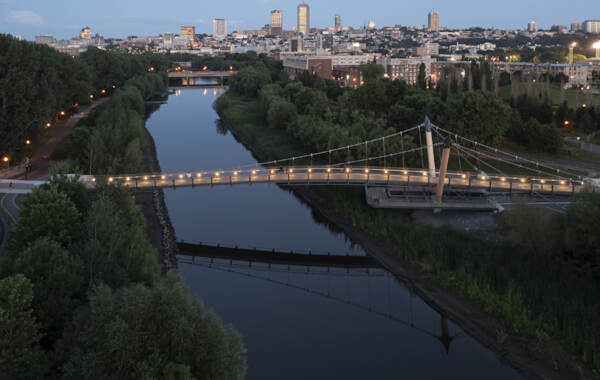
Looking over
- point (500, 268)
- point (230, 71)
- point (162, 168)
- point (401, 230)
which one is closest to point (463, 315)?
point (500, 268)

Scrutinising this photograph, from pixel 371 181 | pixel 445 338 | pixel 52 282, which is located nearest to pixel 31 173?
pixel 371 181

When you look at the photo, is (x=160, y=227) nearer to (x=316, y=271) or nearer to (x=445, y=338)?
(x=316, y=271)

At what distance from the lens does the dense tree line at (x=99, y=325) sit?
13.9m

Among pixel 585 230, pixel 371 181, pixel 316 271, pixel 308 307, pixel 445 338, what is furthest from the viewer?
pixel 371 181

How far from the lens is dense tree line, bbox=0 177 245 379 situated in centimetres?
1390

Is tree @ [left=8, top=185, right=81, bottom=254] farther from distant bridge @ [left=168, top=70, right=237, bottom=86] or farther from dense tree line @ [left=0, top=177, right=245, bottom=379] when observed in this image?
distant bridge @ [left=168, top=70, right=237, bottom=86]

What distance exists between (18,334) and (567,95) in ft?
219

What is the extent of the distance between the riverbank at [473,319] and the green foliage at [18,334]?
43.5 ft

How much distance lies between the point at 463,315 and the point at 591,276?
476cm

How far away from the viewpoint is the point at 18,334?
14.6 meters

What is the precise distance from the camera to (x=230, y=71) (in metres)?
130

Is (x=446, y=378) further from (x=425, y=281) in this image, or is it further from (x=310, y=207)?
(x=310, y=207)

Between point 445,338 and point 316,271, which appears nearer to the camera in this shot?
point 445,338

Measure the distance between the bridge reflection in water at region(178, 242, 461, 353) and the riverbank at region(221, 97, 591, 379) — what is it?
1.61ft
